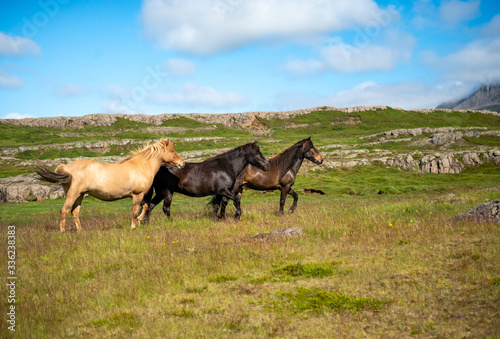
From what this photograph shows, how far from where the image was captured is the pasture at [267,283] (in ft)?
16.1

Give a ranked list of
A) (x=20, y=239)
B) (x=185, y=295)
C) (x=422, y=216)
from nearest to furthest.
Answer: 1. (x=185, y=295)
2. (x=20, y=239)
3. (x=422, y=216)

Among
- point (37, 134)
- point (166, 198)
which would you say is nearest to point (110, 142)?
point (37, 134)

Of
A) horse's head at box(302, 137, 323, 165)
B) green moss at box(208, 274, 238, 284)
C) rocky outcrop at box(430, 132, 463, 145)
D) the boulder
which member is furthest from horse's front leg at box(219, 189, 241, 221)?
rocky outcrop at box(430, 132, 463, 145)

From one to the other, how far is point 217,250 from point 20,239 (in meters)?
7.00

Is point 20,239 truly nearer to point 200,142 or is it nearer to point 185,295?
point 185,295

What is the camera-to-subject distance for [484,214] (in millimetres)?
9617

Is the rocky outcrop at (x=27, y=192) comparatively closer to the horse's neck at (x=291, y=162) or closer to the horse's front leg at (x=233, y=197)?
the horse's front leg at (x=233, y=197)

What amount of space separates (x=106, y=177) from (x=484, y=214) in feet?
37.1

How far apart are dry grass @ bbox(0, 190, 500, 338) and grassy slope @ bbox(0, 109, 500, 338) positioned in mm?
25

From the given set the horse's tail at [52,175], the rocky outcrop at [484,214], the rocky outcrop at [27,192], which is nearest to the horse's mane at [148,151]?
the horse's tail at [52,175]

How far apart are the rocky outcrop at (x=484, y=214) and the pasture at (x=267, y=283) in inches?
23.4

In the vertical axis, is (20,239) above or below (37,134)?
below

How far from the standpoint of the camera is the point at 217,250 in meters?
8.16

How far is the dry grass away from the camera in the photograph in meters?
4.90
